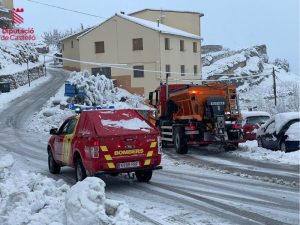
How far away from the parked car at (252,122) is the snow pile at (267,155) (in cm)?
240

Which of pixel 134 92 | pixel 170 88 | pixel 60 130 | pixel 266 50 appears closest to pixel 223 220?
pixel 60 130

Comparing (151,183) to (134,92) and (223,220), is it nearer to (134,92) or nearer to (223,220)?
(223,220)

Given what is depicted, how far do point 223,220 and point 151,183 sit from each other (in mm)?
3981

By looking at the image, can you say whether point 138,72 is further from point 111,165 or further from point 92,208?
point 92,208

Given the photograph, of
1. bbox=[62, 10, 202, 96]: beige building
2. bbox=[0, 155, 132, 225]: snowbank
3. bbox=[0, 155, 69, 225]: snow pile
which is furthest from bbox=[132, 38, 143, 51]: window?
bbox=[0, 155, 132, 225]: snowbank

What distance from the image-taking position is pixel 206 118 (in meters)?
18.6

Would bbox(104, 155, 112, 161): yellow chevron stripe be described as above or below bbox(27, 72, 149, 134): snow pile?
below

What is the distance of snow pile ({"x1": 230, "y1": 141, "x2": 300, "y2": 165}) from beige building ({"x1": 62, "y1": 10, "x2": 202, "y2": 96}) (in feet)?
102

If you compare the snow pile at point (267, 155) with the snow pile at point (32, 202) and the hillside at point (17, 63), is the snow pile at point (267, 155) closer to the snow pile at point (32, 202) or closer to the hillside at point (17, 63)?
the snow pile at point (32, 202)

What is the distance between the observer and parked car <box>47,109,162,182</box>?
34.9 feet

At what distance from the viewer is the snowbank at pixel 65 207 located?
6781 millimetres

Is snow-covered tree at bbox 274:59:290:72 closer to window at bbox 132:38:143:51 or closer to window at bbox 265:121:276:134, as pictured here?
window at bbox 132:38:143:51

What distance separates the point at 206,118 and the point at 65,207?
39.1ft

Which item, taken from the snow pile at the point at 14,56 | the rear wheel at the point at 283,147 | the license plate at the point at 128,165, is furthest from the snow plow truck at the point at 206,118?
the snow pile at the point at 14,56
